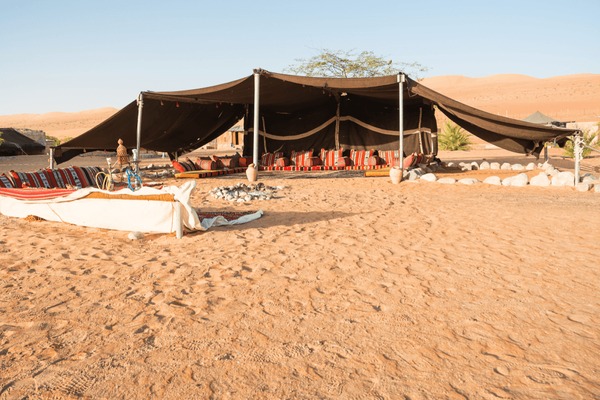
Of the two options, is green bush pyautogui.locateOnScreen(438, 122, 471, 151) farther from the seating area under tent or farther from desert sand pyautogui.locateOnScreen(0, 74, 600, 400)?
desert sand pyautogui.locateOnScreen(0, 74, 600, 400)

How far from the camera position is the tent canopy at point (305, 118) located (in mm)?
9242

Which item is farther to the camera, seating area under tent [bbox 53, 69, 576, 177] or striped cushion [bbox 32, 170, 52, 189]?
seating area under tent [bbox 53, 69, 576, 177]

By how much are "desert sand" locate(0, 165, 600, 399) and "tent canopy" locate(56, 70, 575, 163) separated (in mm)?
4594

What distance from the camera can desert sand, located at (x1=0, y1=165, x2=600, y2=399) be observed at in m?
2.12

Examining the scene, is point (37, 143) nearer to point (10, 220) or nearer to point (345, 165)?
point (345, 165)

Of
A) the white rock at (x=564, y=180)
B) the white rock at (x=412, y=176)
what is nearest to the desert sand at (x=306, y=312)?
the white rock at (x=564, y=180)

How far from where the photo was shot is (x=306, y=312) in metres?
2.89

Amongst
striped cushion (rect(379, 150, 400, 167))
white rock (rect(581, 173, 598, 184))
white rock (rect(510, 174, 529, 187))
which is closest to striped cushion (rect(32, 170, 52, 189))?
striped cushion (rect(379, 150, 400, 167))

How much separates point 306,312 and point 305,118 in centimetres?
1151

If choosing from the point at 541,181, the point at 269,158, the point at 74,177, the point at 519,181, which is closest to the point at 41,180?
the point at 74,177

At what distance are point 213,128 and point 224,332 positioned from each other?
11662mm

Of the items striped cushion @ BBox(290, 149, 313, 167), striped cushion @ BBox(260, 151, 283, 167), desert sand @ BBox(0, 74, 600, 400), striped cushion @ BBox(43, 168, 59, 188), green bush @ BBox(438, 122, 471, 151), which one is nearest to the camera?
desert sand @ BBox(0, 74, 600, 400)

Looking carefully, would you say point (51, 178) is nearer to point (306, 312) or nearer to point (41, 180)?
point (41, 180)

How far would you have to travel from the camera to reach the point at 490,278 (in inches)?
135
